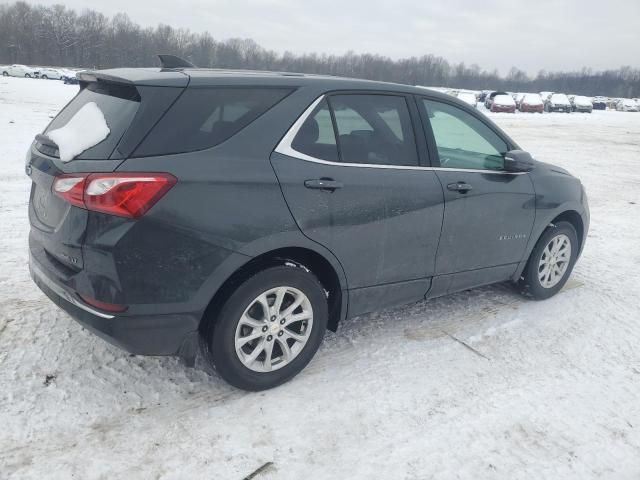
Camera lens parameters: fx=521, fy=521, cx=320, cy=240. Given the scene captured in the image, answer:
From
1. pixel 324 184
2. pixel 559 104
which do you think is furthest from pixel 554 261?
pixel 559 104

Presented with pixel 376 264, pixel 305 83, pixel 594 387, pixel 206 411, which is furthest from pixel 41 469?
pixel 594 387

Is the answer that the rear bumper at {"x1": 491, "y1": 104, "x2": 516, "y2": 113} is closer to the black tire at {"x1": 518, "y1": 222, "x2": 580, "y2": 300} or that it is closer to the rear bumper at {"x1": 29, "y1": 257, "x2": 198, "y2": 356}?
the black tire at {"x1": 518, "y1": 222, "x2": 580, "y2": 300}

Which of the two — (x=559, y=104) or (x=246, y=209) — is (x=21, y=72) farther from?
(x=246, y=209)

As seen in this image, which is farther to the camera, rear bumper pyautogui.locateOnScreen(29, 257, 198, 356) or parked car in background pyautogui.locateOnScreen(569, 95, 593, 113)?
parked car in background pyautogui.locateOnScreen(569, 95, 593, 113)

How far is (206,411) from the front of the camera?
280cm

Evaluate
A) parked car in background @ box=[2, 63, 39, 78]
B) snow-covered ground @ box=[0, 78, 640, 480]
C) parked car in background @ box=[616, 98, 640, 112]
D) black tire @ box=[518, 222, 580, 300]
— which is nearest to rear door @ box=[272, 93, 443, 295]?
Answer: snow-covered ground @ box=[0, 78, 640, 480]

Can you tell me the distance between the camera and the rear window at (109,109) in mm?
2545

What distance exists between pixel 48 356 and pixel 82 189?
4.21 ft

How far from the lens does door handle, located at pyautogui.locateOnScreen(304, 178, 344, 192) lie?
288cm

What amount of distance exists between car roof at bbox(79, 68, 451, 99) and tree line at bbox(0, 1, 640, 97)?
263 ft

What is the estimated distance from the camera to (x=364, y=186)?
3119 millimetres

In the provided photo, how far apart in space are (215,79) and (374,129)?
42.0 inches

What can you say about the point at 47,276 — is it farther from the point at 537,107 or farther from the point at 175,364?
the point at 537,107

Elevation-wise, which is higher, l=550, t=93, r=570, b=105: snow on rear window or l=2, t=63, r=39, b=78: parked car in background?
l=550, t=93, r=570, b=105: snow on rear window
